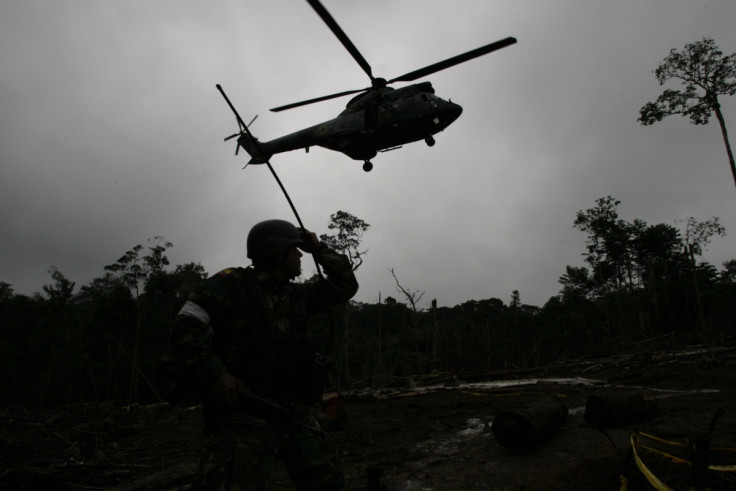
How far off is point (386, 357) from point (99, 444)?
33.7 metres

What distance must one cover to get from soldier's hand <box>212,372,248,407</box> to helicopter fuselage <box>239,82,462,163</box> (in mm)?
8447

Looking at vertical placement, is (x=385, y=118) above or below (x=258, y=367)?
above

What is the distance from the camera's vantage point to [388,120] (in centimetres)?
993

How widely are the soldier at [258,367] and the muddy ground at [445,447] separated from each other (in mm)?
731

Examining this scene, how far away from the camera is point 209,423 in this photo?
88.0 inches

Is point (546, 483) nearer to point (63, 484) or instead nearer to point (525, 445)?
point (525, 445)

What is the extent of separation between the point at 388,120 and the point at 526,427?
307 inches

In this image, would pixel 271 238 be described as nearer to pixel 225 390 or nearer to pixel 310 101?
pixel 225 390

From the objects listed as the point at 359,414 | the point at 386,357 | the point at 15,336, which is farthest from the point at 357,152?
the point at 15,336

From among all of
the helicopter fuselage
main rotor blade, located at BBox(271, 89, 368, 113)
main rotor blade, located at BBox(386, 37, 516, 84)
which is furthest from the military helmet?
the helicopter fuselage

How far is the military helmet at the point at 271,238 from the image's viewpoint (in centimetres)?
268

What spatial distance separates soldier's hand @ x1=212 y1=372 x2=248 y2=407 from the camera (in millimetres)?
2031

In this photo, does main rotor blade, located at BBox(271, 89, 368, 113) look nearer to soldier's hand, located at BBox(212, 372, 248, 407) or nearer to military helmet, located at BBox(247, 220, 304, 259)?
military helmet, located at BBox(247, 220, 304, 259)

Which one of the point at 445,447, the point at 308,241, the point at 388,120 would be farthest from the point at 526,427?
the point at 388,120
